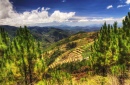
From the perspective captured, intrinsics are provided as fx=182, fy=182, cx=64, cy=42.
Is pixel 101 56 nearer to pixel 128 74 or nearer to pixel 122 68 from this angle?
pixel 128 74

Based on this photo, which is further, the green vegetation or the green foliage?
the green foliage

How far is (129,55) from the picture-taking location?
5128 centimetres

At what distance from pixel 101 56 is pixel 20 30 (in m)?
21.7

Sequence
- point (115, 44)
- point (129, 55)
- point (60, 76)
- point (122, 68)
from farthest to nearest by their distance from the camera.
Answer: point (129, 55)
point (115, 44)
point (122, 68)
point (60, 76)

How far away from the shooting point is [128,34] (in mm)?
57469

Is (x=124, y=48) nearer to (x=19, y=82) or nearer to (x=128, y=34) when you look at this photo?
(x=128, y=34)

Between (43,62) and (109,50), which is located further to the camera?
(109,50)

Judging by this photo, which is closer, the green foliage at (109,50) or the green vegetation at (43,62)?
the green vegetation at (43,62)

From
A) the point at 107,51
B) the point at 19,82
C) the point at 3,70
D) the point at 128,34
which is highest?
the point at 128,34

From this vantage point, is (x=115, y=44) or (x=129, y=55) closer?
(x=115, y=44)

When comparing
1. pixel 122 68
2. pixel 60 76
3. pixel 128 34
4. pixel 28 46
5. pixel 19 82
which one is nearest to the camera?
pixel 60 76

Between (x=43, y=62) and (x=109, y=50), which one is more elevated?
(x=109, y=50)

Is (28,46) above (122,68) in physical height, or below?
above

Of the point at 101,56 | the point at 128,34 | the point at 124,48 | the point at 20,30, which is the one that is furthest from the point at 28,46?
the point at 128,34
